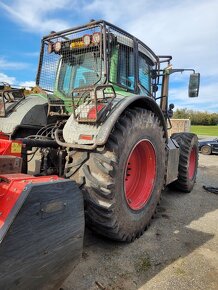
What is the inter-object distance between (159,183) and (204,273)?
1.20m

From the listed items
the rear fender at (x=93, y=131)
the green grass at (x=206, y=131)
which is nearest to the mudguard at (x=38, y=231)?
the rear fender at (x=93, y=131)

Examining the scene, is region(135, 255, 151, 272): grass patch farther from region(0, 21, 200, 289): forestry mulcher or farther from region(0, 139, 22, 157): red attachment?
region(0, 139, 22, 157): red attachment

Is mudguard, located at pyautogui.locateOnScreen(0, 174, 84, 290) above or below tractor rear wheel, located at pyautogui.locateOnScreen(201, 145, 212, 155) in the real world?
above

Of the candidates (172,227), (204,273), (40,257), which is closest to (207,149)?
(172,227)

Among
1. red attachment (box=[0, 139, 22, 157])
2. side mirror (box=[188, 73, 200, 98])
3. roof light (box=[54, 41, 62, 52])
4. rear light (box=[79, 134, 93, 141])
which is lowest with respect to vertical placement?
red attachment (box=[0, 139, 22, 157])

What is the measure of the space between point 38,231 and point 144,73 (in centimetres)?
315

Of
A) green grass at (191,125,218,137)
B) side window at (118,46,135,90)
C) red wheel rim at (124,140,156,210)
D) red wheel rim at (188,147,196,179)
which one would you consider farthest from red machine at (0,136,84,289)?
green grass at (191,125,218,137)

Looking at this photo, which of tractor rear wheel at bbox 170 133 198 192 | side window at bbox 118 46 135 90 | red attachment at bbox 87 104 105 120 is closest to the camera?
red attachment at bbox 87 104 105 120

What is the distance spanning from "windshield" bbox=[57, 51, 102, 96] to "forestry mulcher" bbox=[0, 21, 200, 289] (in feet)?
0.04

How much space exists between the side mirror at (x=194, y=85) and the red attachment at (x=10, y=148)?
10.7 ft

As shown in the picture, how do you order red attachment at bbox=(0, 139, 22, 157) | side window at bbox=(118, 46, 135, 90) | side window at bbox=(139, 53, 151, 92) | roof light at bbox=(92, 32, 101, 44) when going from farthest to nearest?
side window at bbox=(139, 53, 151, 92), side window at bbox=(118, 46, 135, 90), roof light at bbox=(92, 32, 101, 44), red attachment at bbox=(0, 139, 22, 157)

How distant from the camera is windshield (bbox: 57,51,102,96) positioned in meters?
3.35

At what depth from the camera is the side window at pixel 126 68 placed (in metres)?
3.43

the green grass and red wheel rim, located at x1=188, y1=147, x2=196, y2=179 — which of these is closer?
red wheel rim, located at x1=188, y1=147, x2=196, y2=179
